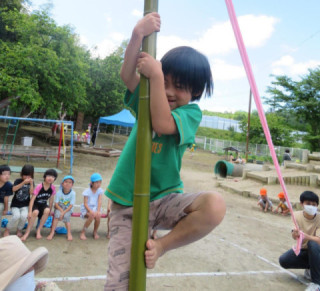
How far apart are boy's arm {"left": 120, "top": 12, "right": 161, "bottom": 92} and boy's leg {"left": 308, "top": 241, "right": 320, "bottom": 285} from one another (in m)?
3.19

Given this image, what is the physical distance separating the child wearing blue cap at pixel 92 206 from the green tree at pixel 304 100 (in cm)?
2214

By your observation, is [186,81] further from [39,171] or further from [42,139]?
[42,139]

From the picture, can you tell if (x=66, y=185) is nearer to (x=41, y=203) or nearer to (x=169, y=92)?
(x=41, y=203)

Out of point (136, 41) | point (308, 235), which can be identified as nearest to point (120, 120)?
point (308, 235)

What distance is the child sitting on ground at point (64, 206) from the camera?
436cm

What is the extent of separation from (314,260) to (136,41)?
11.3 ft

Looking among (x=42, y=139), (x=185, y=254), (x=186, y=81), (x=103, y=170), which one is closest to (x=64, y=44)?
A: (x=103, y=170)

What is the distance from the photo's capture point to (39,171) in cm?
1003

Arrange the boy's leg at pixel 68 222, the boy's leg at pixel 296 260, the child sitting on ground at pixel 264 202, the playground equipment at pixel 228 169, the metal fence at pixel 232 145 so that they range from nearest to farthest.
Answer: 1. the boy's leg at pixel 296 260
2. the boy's leg at pixel 68 222
3. the child sitting on ground at pixel 264 202
4. the playground equipment at pixel 228 169
5. the metal fence at pixel 232 145

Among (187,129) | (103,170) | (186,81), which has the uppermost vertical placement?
(186,81)

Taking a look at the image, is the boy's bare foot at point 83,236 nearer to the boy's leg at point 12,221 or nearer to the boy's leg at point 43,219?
the boy's leg at point 43,219

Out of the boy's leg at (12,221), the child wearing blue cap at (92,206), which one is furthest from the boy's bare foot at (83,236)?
the boy's leg at (12,221)

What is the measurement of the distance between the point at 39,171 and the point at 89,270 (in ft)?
24.9

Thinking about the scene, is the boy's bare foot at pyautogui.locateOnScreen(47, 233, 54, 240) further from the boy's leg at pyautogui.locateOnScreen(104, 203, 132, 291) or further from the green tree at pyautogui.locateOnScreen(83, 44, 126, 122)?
the green tree at pyautogui.locateOnScreen(83, 44, 126, 122)
